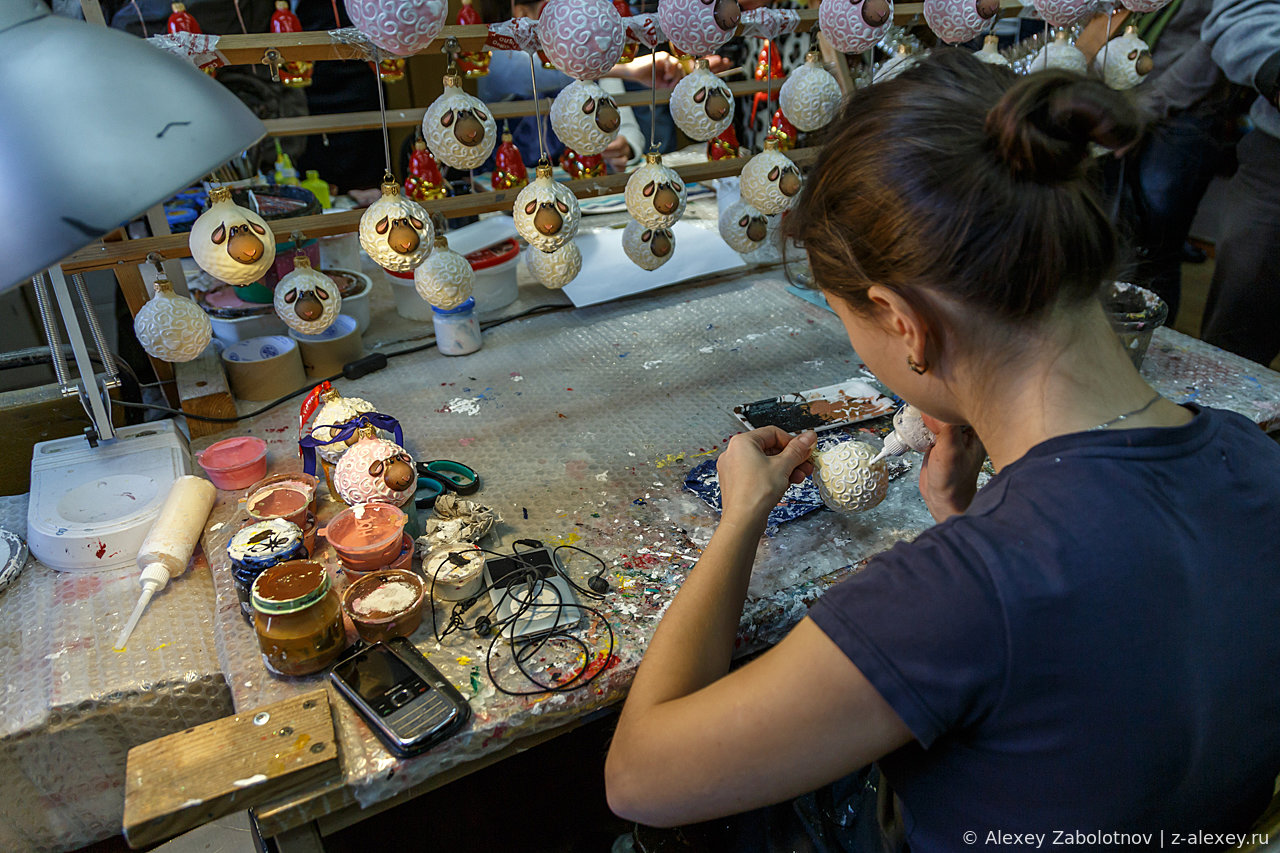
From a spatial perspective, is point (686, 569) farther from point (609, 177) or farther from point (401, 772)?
point (609, 177)

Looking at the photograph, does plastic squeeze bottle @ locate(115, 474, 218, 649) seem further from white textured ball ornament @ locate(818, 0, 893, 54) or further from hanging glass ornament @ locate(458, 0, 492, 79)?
white textured ball ornament @ locate(818, 0, 893, 54)

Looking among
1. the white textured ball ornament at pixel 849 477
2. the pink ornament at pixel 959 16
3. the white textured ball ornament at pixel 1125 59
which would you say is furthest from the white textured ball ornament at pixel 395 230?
the white textured ball ornament at pixel 1125 59

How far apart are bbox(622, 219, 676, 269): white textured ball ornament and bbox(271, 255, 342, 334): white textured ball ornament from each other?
0.60 m

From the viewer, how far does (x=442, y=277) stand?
1462mm

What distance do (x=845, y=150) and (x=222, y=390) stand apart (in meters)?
1.25

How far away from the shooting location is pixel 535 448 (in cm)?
145

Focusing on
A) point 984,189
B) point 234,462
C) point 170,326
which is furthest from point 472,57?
point 984,189

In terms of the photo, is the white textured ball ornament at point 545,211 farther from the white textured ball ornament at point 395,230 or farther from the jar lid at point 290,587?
the jar lid at point 290,587

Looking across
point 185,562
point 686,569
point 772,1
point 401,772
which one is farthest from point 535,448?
point 772,1

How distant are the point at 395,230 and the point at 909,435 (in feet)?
2.90

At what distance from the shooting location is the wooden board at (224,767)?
30.6 inches

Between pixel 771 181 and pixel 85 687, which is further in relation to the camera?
pixel 771 181

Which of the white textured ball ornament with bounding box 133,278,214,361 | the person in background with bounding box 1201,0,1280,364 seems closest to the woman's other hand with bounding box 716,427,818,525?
the white textured ball ornament with bounding box 133,278,214,361

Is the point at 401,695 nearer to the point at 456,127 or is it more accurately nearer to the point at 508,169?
the point at 456,127
